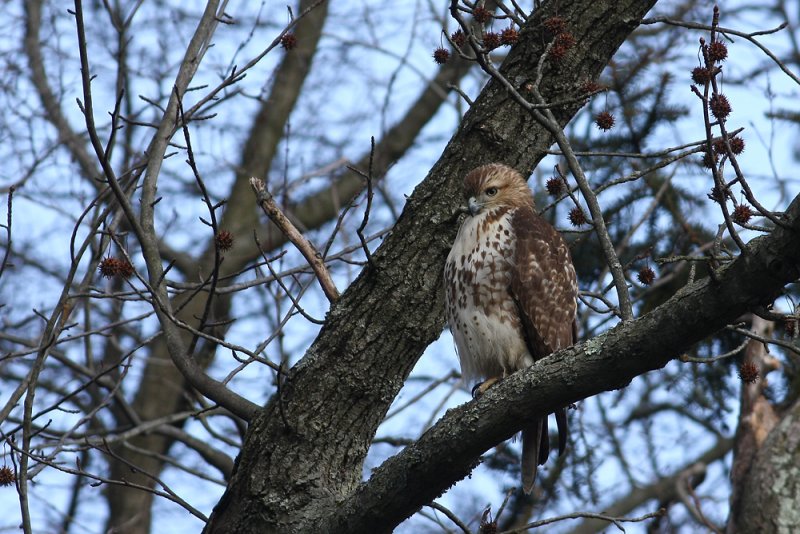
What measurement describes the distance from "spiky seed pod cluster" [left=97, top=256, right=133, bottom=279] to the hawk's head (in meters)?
1.46

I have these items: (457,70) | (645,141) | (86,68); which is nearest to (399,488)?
(86,68)

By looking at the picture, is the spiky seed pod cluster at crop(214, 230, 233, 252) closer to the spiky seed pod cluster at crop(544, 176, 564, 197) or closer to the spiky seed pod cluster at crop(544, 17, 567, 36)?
the spiky seed pod cluster at crop(544, 176, 564, 197)

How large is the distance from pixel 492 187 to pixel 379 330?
90cm

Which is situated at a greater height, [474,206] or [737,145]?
[474,206]

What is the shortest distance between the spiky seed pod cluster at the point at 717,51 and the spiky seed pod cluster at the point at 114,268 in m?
2.18

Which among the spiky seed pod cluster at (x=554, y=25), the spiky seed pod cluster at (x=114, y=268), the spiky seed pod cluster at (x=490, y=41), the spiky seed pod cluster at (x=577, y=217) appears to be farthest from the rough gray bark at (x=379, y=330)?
the spiky seed pod cluster at (x=114, y=268)

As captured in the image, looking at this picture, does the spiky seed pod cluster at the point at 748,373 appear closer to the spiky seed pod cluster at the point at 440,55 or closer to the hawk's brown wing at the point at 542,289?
the hawk's brown wing at the point at 542,289

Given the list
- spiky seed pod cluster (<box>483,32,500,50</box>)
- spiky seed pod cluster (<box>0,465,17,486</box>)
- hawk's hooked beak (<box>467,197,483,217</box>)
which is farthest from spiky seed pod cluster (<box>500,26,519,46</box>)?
spiky seed pod cluster (<box>0,465,17,486</box>)

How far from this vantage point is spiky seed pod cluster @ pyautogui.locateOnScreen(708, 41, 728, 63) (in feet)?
→ 11.2

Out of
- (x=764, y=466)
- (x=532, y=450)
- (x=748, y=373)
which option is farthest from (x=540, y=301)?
(x=764, y=466)

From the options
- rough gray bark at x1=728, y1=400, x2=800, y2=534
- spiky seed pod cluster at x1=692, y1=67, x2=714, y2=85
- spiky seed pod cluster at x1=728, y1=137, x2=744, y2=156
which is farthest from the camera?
rough gray bark at x1=728, y1=400, x2=800, y2=534

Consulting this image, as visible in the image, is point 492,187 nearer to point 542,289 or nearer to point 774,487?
point 542,289

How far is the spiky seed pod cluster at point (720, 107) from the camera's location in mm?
3235

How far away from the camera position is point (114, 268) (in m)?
3.68
